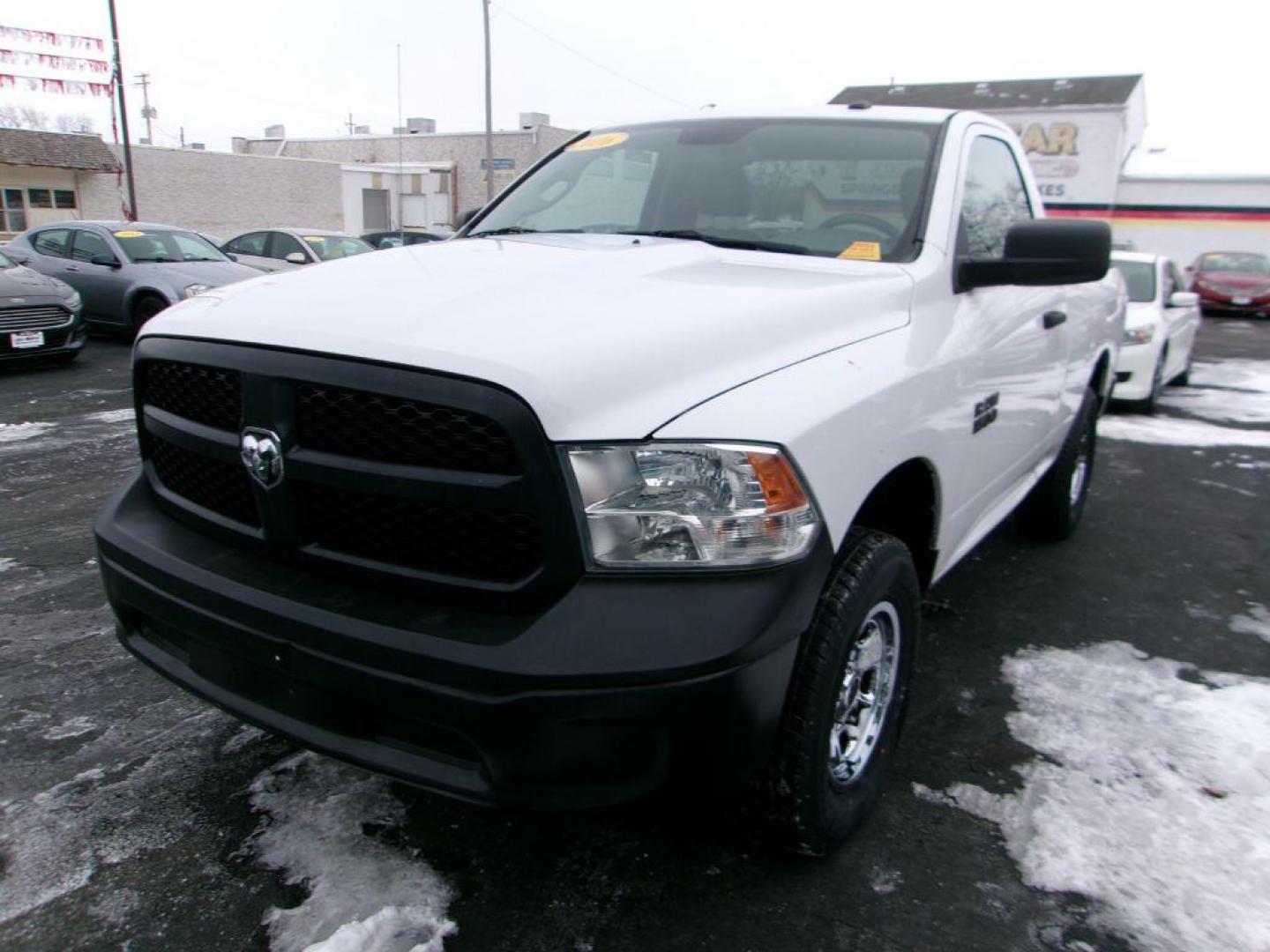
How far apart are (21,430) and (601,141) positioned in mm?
5495

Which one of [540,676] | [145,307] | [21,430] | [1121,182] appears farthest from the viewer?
[1121,182]

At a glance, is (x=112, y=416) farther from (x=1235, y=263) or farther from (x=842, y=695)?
(x=1235, y=263)

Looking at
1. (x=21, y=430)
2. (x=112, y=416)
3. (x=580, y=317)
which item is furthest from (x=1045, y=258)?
(x=112, y=416)

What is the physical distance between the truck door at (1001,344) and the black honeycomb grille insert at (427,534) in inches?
60.0

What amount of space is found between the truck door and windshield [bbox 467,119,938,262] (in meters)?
0.24

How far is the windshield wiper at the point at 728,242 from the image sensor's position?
2898 mm

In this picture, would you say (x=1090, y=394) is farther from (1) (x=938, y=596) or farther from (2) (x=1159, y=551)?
(1) (x=938, y=596)

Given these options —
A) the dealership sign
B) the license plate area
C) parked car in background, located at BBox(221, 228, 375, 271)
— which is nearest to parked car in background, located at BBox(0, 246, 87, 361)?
the license plate area

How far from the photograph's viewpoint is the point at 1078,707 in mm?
3109

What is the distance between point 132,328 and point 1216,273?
21.7m

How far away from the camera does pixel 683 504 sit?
178 centimetres

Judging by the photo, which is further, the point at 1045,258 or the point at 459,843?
the point at 1045,258

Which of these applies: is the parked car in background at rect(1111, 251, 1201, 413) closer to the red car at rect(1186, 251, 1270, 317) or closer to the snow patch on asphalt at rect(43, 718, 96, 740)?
the snow patch on asphalt at rect(43, 718, 96, 740)

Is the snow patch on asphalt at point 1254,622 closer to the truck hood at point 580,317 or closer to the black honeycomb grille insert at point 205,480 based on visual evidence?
the truck hood at point 580,317
